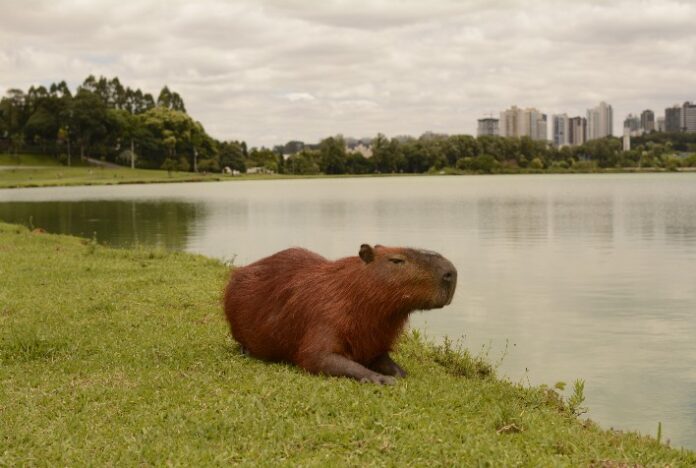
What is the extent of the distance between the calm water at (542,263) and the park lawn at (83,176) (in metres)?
46.3

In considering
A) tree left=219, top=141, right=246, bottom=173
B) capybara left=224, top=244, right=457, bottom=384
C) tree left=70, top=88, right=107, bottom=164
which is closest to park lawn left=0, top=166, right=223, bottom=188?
tree left=70, top=88, right=107, bottom=164

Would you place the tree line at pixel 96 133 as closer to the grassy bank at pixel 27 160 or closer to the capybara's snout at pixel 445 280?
the grassy bank at pixel 27 160

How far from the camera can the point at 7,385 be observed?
724 cm

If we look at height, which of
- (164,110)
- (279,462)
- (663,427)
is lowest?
(663,427)

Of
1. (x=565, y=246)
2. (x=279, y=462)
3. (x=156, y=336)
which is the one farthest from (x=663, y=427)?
(x=565, y=246)

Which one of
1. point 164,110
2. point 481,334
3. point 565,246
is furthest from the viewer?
point 164,110

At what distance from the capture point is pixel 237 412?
615 cm

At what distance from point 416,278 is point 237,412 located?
83.4 inches

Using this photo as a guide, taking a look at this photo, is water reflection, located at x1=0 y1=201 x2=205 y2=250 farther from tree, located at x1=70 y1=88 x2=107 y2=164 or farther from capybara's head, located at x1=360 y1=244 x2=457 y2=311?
tree, located at x1=70 y1=88 x2=107 y2=164

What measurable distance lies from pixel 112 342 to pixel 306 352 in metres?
2.94

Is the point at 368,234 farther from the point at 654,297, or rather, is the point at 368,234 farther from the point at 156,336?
the point at 156,336

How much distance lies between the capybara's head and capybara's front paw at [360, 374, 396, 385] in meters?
0.69

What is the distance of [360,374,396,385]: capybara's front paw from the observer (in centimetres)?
702

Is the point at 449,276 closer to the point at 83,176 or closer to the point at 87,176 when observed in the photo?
the point at 87,176
